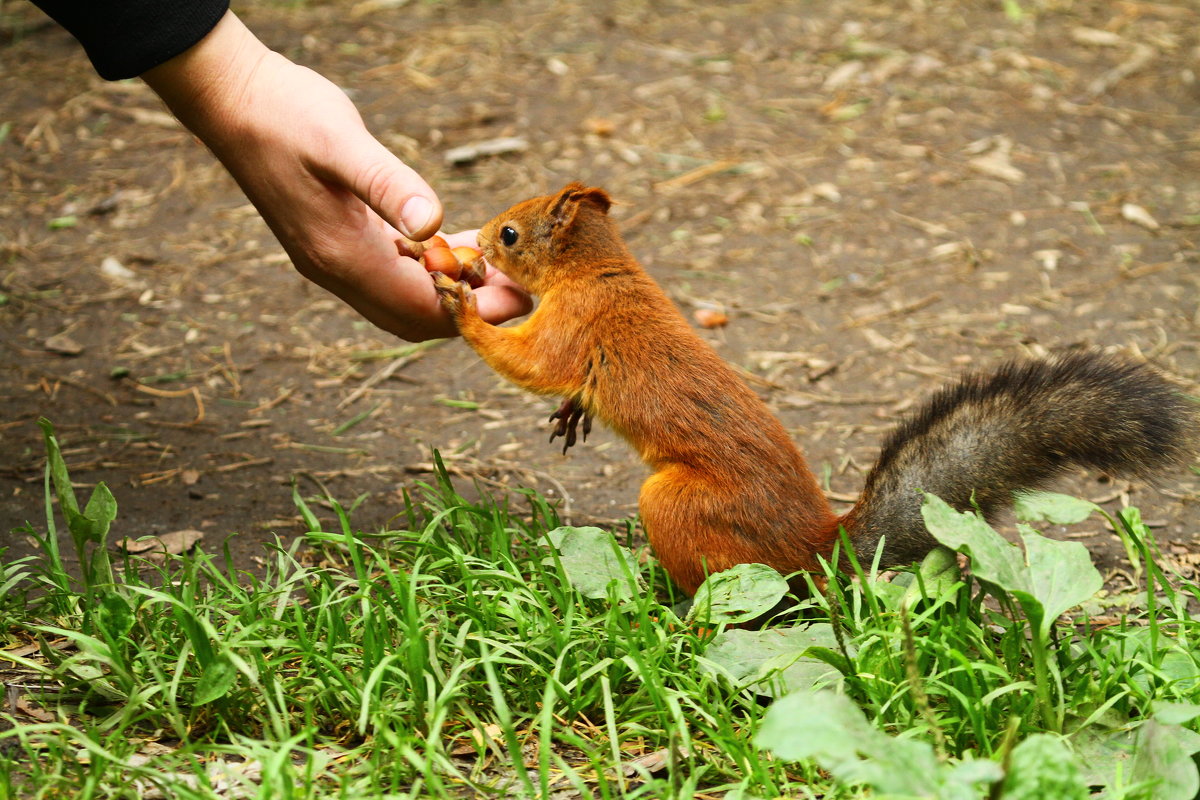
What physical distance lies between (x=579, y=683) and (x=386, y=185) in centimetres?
111

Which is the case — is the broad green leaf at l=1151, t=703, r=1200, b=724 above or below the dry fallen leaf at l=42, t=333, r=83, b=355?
above

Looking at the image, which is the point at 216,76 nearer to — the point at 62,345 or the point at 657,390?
the point at 657,390

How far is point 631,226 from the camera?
179 inches

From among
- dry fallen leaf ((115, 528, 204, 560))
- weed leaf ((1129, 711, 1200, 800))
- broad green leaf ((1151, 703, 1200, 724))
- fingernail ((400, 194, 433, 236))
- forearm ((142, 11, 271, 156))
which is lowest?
dry fallen leaf ((115, 528, 204, 560))

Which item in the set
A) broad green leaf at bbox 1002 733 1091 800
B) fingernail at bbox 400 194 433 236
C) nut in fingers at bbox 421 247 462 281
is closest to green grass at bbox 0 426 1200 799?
broad green leaf at bbox 1002 733 1091 800

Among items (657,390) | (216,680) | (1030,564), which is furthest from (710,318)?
(216,680)

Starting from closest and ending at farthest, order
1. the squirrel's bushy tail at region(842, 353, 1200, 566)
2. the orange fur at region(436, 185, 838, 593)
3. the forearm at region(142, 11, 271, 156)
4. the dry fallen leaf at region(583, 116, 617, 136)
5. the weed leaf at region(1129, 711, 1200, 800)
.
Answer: the weed leaf at region(1129, 711, 1200, 800) → the squirrel's bushy tail at region(842, 353, 1200, 566) → the orange fur at region(436, 185, 838, 593) → the forearm at region(142, 11, 271, 156) → the dry fallen leaf at region(583, 116, 617, 136)

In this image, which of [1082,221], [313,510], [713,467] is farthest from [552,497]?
[1082,221]

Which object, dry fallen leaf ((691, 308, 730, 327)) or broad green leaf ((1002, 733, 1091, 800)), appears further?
dry fallen leaf ((691, 308, 730, 327))

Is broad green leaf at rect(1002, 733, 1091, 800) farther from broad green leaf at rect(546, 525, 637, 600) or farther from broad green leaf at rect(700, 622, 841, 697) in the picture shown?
broad green leaf at rect(546, 525, 637, 600)

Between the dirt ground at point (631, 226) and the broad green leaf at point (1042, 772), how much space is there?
1418 mm

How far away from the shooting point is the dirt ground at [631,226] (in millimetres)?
3260

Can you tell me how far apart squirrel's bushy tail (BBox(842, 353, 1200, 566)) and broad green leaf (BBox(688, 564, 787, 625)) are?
0.23 m

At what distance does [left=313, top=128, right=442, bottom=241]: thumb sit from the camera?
2.29 meters
